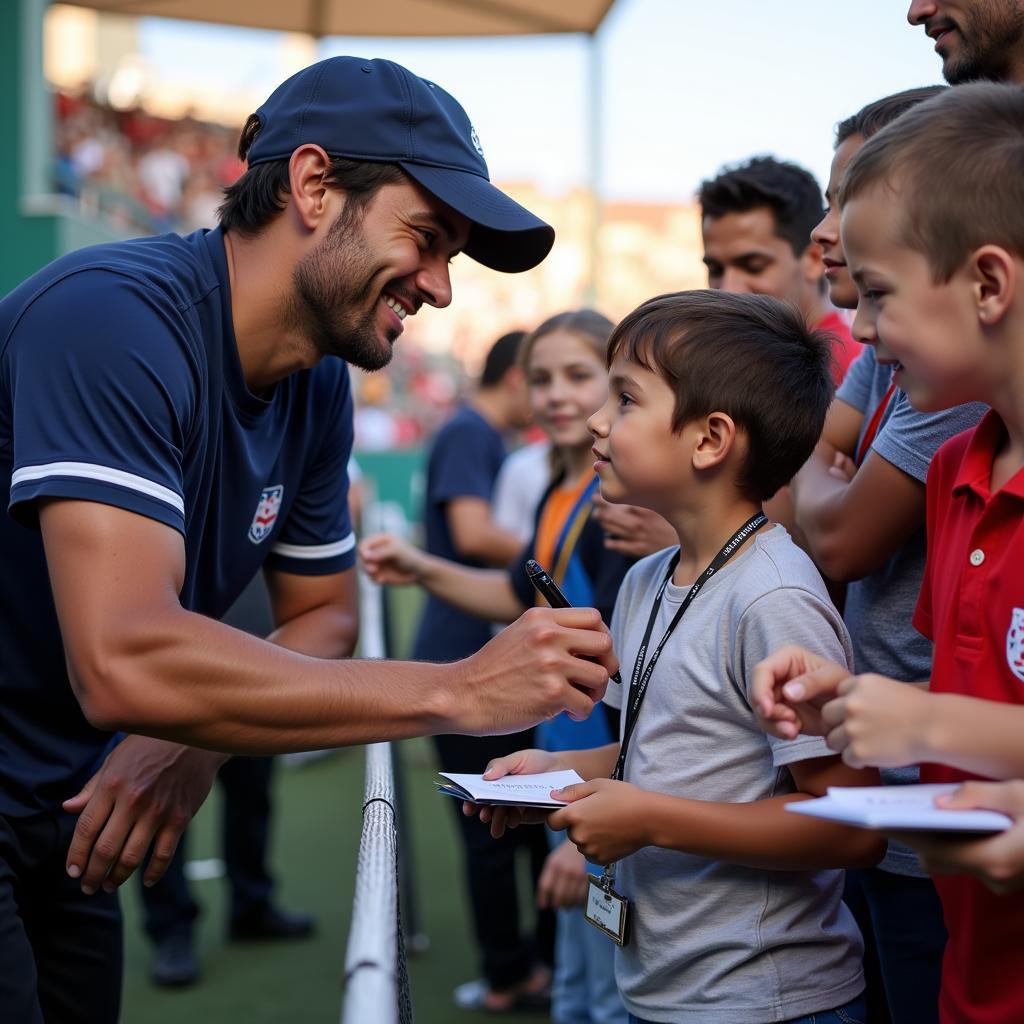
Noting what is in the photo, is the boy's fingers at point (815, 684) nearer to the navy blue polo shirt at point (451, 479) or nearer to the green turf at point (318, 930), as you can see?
the green turf at point (318, 930)

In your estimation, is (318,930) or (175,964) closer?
(175,964)

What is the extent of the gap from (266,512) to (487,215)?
2.57 feet

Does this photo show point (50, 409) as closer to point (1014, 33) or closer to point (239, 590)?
point (239, 590)

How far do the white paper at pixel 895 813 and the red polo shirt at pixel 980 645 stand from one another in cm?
27

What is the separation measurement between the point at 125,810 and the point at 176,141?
67.9ft

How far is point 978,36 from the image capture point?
2104 mm

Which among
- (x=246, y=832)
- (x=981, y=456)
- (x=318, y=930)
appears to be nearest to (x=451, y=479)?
(x=246, y=832)

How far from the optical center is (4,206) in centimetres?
973

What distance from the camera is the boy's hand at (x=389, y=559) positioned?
371cm

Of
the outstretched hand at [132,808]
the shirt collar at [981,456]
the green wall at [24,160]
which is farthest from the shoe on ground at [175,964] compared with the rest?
the green wall at [24,160]

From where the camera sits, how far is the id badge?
1.97m

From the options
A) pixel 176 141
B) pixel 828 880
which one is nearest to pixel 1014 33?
pixel 828 880

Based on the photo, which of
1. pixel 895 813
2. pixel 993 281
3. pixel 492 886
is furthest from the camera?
pixel 492 886

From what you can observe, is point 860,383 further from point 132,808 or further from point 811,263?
point 132,808
